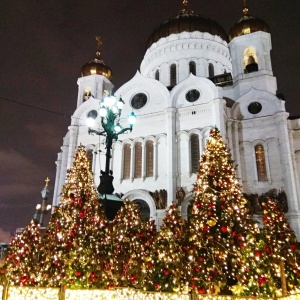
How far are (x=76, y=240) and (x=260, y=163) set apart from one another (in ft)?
55.0

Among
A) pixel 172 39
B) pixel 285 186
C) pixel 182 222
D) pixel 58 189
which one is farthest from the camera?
pixel 172 39

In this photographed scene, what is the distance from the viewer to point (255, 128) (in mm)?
22641

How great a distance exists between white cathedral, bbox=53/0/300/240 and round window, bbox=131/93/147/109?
86 millimetres

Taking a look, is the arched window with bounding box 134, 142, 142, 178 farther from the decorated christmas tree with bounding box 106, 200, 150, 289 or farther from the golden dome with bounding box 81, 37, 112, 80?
the decorated christmas tree with bounding box 106, 200, 150, 289

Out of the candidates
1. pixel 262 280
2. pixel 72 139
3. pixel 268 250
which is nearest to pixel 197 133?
pixel 72 139

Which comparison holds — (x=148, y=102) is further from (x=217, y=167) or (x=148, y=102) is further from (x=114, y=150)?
(x=217, y=167)

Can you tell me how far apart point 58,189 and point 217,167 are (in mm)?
19278

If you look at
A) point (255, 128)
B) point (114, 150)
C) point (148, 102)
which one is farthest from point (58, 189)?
point (255, 128)

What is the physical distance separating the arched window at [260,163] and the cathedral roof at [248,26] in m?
10.6

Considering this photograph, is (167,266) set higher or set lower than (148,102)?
lower

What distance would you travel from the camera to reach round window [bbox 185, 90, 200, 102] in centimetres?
2392

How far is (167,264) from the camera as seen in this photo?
7.64 metres

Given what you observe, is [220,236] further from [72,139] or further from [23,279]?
[72,139]

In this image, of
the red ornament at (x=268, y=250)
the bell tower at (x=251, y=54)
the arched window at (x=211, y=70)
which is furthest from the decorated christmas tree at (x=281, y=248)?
the arched window at (x=211, y=70)
